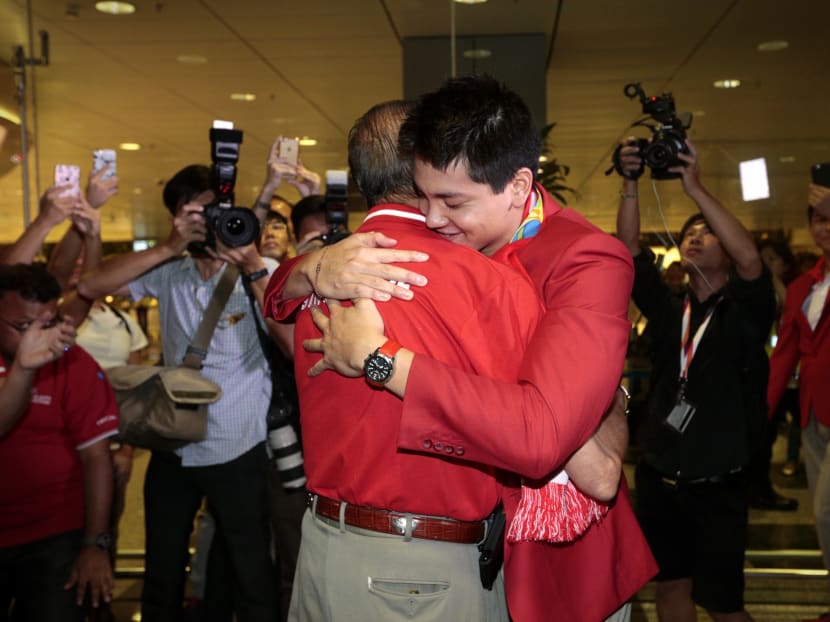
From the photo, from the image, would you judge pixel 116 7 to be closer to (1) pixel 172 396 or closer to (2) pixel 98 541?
(1) pixel 172 396

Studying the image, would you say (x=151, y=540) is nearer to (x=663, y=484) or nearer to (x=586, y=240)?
(x=663, y=484)

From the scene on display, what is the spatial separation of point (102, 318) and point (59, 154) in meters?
1.22

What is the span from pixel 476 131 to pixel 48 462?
83.9 inches

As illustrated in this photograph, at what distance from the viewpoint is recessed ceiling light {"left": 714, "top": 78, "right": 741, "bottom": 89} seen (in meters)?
5.18

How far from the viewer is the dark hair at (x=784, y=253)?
4.96 metres

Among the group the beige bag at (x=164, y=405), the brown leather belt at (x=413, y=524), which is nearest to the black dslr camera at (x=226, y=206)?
the beige bag at (x=164, y=405)

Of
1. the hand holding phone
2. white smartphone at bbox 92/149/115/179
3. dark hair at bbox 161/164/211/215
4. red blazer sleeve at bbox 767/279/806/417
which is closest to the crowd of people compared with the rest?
dark hair at bbox 161/164/211/215

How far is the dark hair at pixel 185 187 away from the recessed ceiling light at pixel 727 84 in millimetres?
3216

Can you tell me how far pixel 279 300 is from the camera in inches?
71.6

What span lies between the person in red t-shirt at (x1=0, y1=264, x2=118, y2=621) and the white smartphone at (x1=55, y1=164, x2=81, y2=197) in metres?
0.52

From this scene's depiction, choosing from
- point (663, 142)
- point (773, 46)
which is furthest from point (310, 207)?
point (773, 46)

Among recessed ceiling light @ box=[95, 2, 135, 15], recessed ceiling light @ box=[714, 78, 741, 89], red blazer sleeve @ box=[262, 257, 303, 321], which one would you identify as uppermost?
recessed ceiling light @ box=[95, 2, 135, 15]

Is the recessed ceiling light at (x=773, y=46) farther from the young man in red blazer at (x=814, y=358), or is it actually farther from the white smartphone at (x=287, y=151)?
the white smartphone at (x=287, y=151)

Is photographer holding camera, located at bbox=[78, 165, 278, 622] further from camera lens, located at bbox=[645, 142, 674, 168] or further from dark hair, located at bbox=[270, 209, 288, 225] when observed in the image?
camera lens, located at bbox=[645, 142, 674, 168]
